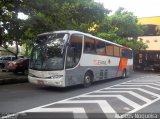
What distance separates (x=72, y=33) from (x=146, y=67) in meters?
24.1

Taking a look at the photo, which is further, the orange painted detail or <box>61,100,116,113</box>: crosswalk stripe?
the orange painted detail

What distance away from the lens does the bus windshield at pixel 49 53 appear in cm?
1403

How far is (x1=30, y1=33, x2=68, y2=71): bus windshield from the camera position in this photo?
14031 millimetres

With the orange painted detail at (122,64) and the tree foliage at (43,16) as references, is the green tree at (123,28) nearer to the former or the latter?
the orange painted detail at (122,64)

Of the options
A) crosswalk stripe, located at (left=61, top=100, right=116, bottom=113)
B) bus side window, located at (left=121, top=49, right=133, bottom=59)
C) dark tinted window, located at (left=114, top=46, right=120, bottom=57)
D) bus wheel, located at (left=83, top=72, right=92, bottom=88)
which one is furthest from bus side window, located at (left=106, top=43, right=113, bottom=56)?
crosswalk stripe, located at (left=61, top=100, right=116, bottom=113)

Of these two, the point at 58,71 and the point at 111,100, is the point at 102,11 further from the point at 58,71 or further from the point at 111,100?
the point at 111,100

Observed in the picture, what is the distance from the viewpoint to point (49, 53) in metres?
14.3

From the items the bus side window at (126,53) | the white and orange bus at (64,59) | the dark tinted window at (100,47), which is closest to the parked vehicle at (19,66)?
the bus side window at (126,53)

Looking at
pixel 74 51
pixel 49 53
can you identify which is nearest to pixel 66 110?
pixel 49 53

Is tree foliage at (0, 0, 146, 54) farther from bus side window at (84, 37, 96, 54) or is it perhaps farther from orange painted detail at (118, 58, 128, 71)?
orange painted detail at (118, 58, 128, 71)

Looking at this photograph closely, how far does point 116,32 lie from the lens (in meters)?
31.1

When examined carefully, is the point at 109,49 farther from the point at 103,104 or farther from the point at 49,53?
the point at 103,104

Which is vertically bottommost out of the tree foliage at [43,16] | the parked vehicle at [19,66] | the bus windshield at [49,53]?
the parked vehicle at [19,66]

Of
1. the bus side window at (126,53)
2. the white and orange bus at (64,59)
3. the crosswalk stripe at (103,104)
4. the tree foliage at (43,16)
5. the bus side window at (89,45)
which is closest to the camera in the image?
the crosswalk stripe at (103,104)
